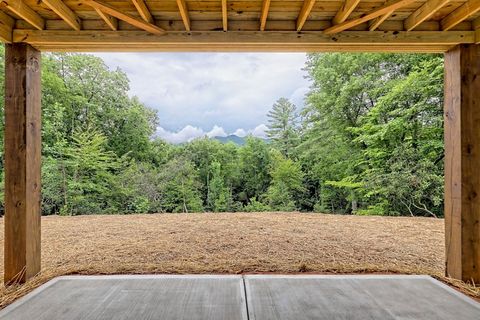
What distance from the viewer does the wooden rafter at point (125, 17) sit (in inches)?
84.3

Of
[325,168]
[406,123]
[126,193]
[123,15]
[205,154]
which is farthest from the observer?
[205,154]

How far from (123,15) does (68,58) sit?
11360 mm

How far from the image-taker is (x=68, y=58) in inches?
454

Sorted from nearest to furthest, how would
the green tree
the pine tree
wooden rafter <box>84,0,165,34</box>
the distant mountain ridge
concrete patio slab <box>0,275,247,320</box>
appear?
1. concrete patio slab <box>0,275,247,320</box>
2. wooden rafter <box>84,0,165,34</box>
3. the green tree
4. the pine tree
5. the distant mountain ridge

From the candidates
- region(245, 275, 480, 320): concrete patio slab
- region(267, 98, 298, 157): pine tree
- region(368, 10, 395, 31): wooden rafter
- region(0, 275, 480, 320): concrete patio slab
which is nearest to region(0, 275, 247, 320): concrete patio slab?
region(0, 275, 480, 320): concrete patio slab

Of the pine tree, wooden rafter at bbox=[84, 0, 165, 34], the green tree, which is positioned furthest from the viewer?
the pine tree

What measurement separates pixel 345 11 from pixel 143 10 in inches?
62.4

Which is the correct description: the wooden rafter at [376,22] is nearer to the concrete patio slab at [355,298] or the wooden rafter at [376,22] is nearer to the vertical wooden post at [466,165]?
the vertical wooden post at [466,165]

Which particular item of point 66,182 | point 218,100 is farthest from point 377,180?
point 218,100

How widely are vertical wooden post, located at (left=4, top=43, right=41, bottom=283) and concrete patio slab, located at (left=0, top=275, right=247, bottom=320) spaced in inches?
14.9

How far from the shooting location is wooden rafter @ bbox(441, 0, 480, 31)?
2221 millimetres

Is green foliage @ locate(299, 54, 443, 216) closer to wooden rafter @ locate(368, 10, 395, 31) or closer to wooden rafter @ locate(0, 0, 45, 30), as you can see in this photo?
wooden rafter @ locate(368, 10, 395, 31)

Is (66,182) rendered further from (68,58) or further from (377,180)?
(377,180)

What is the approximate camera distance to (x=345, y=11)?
2303 mm
